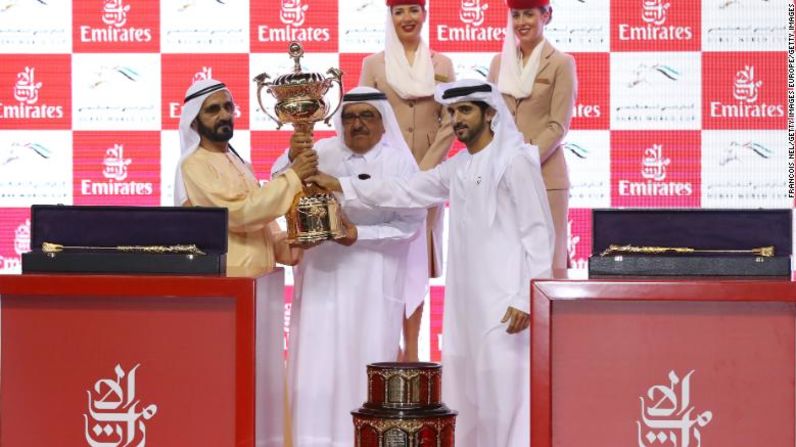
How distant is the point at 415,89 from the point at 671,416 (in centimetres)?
216

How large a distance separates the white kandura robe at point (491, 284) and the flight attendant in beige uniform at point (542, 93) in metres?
0.82

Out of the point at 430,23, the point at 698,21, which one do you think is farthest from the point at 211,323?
the point at 698,21

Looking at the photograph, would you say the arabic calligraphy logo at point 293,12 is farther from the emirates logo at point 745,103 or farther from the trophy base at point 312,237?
the trophy base at point 312,237

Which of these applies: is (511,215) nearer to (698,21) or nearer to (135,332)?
(135,332)

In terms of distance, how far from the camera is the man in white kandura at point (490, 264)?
14.8ft

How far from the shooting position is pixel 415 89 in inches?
216

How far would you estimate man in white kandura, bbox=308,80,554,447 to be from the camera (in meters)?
4.50

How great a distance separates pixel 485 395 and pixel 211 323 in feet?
3.75

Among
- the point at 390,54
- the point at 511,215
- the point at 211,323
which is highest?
the point at 390,54

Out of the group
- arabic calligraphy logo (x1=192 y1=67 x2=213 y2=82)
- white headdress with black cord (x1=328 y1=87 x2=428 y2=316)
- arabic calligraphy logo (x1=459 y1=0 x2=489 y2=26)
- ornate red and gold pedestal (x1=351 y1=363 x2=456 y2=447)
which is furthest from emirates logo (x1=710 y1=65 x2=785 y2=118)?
ornate red and gold pedestal (x1=351 y1=363 x2=456 y2=447)

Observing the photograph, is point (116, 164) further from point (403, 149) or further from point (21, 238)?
point (403, 149)

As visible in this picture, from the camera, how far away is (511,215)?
457 cm

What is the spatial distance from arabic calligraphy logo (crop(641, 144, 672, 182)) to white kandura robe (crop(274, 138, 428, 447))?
1821mm

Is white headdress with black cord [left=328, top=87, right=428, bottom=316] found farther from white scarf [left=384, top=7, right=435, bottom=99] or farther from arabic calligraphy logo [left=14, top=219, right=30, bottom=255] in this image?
arabic calligraphy logo [left=14, top=219, right=30, bottom=255]
